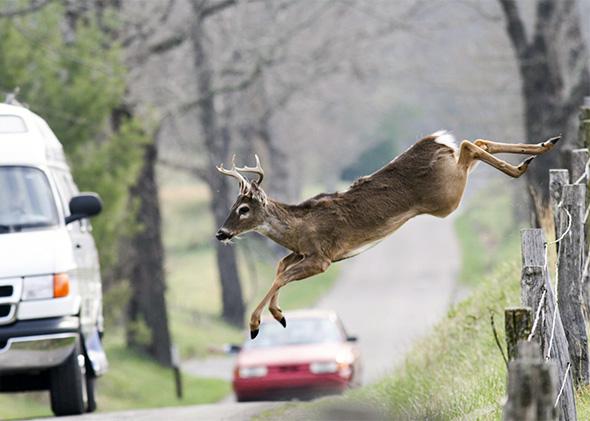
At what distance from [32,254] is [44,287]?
29 centimetres

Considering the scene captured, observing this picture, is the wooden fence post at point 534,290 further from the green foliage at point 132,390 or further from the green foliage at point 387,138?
the green foliage at point 387,138

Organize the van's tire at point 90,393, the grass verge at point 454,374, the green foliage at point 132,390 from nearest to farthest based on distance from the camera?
1. the grass verge at point 454,374
2. the van's tire at point 90,393
3. the green foliage at point 132,390

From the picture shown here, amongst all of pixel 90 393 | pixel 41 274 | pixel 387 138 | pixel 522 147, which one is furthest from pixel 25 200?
pixel 387 138

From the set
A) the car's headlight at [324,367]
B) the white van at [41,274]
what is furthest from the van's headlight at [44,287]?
the car's headlight at [324,367]

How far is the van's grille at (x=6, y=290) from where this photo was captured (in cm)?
1136

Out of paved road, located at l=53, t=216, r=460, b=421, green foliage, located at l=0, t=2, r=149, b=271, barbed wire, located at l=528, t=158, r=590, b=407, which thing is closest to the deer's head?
barbed wire, located at l=528, t=158, r=590, b=407

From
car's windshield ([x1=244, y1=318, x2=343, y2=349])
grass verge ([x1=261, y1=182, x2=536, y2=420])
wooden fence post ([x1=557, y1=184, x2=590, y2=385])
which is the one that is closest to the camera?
wooden fence post ([x1=557, y1=184, x2=590, y2=385])

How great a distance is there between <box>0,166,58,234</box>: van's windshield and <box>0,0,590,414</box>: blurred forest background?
1.57 meters

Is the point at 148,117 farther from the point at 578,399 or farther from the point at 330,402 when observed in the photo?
the point at 578,399

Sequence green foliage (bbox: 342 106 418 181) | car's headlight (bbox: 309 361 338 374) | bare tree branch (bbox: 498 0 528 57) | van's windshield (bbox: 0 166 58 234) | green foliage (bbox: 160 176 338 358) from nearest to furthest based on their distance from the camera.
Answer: van's windshield (bbox: 0 166 58 234)
car's headlight (bbox: 309 361 338 374)
bare tree branch (bbox: 498 0 528 57)
green foliage (bbox: 160 176 338 358)
green foliage (bbox: 342 106 418 181)

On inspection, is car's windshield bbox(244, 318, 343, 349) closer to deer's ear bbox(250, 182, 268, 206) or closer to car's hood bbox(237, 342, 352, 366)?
car's hood bbox(237, 342, 352, 366)

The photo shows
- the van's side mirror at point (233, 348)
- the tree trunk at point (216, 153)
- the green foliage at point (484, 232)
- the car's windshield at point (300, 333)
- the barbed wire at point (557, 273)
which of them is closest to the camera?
the barbed wire at point (557, 273)

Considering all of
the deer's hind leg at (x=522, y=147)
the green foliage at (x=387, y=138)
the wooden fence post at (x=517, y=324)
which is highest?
the green foliage at (x=387, y=138)

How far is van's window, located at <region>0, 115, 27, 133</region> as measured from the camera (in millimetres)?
12250
